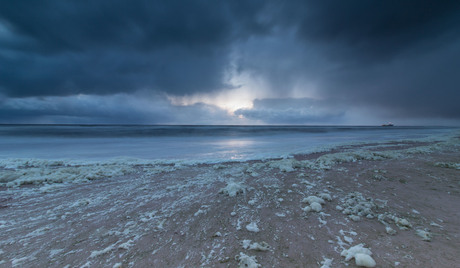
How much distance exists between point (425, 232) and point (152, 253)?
479cm

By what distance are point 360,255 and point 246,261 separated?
159 cm

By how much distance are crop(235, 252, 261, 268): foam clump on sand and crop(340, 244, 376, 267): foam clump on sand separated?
1.33m

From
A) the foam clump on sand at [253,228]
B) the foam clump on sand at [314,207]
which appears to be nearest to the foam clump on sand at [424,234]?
the foam clump on sand at [314,207]

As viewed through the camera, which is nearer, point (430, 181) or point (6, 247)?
point (6, 247)

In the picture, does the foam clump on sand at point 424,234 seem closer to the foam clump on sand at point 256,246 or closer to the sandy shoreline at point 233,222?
the sandy shoreline at point 233,222

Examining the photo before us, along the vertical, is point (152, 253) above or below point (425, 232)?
below

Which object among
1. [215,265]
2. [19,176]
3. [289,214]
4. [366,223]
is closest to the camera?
[215,265]

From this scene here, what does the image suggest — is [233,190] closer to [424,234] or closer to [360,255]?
[360,255]

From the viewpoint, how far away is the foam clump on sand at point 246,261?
8.18ft

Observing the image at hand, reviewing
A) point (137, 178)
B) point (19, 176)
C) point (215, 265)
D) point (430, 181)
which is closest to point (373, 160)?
point (430, 181)

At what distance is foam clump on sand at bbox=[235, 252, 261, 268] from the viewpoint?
249 cm

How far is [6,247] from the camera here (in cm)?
323

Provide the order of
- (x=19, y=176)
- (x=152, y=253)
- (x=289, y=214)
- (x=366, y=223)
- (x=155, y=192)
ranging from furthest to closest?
1. (x=19, y=176)
2. (x=155, y=192)
3. (x=289, y=214)
4. (x=366, y=223)
5. (x=152, y=253)

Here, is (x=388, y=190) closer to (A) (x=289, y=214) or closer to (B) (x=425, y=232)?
(B) (x=425, y=232)
